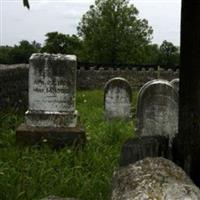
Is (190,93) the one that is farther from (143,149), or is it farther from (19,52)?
(19,52)

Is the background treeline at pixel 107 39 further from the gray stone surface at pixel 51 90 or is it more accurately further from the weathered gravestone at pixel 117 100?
the gray stone surface at pixel 51 90

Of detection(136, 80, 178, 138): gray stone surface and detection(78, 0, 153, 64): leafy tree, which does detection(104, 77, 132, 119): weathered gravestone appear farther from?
detection(78, 0, 153, 64): leafy tree

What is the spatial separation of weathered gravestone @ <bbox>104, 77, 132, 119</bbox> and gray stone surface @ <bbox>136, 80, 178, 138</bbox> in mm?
4715

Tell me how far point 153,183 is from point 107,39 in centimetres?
5170

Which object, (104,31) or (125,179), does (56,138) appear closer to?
(125,179)

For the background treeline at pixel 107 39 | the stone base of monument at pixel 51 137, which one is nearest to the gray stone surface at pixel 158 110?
the stone base of monument at pixel 51 137

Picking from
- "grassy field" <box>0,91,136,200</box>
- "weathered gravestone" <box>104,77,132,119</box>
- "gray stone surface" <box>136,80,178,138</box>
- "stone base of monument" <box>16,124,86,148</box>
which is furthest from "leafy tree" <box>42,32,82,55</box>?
"stone base of monument" <box>16,124,86,148</box>

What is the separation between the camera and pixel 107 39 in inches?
2124

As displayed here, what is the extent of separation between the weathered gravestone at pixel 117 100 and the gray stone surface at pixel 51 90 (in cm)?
529

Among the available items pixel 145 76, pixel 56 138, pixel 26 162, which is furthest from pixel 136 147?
pixel 145 76

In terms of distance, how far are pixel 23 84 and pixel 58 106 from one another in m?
4.61

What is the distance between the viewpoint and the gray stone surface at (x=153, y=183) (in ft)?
7.96

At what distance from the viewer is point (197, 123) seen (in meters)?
3.63

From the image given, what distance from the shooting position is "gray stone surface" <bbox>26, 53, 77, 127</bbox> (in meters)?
10.3
